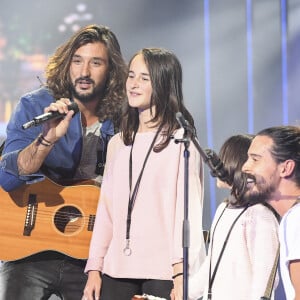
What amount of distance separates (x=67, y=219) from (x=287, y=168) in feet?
4.03

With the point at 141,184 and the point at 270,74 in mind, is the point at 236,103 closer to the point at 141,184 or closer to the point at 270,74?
the point at 270,74

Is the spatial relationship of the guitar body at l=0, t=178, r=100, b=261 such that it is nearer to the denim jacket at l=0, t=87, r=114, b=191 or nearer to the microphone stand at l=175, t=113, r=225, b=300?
the denim jacket at l=0, t=87, r=114, b=191

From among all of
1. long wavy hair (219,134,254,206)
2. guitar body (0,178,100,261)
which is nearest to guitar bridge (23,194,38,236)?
guitar body (0,178,100,261)

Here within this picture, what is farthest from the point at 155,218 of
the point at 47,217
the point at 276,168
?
the point at 47,217

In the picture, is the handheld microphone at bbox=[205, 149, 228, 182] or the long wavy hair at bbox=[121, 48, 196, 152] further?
the long wavy hair at bbox=[121, 48, 196, 152]

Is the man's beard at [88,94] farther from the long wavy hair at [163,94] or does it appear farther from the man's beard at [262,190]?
the man's beard at [262,190]

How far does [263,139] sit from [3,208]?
1.39 metres

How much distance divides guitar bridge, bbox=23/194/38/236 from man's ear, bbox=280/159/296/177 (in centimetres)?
131

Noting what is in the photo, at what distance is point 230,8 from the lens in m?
7.10

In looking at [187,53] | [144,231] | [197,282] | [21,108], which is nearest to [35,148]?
[21,108]

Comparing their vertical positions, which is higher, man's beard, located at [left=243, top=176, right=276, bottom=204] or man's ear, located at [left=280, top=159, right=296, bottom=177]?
man's ear, located at [left=280, top=159, right=296, bottom=177]

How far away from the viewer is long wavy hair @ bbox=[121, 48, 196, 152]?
3.77m

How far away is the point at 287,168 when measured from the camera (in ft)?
11.3

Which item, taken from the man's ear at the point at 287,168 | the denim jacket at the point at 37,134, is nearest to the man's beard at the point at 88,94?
the denim jacket at the point at 37,134
